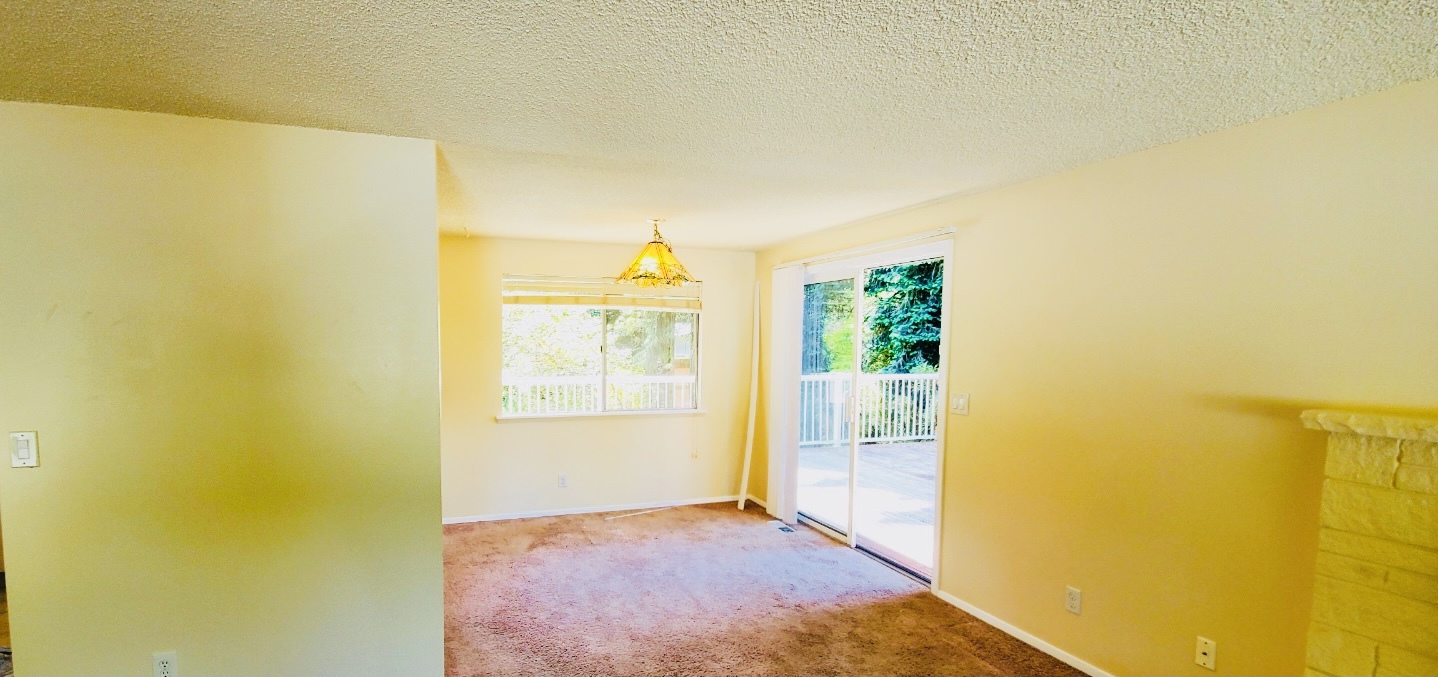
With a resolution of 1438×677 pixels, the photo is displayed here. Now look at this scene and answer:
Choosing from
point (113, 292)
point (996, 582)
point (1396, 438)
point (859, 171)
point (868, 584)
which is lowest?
point (868, 584)

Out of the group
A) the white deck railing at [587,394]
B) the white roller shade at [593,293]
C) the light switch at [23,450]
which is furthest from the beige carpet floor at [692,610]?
the white roller shade at [593,293]

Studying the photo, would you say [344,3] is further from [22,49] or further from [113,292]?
[113,292]

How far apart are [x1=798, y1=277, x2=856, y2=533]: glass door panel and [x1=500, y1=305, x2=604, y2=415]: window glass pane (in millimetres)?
1736

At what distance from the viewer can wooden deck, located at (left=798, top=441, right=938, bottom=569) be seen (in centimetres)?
403

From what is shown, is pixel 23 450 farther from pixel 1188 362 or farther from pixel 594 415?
pixel 1188 362

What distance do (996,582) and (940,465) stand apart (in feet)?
2.03

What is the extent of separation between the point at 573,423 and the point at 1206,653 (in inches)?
154

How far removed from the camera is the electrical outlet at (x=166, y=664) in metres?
1.88

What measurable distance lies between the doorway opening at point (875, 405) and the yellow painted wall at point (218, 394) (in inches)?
101

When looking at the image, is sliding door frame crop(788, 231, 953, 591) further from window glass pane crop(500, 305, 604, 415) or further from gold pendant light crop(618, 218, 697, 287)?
window glass pane crop(500, 305, 604, 415)

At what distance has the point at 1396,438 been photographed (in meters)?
1.50

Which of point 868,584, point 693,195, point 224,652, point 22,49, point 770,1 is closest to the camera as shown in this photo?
point 770,1

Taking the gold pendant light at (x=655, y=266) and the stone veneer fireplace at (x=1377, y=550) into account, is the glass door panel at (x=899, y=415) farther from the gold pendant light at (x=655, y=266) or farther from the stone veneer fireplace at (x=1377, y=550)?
the stone veneer fireplace at (x=1377, y=550)

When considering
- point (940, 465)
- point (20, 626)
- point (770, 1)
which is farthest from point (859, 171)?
point (20, 626)
